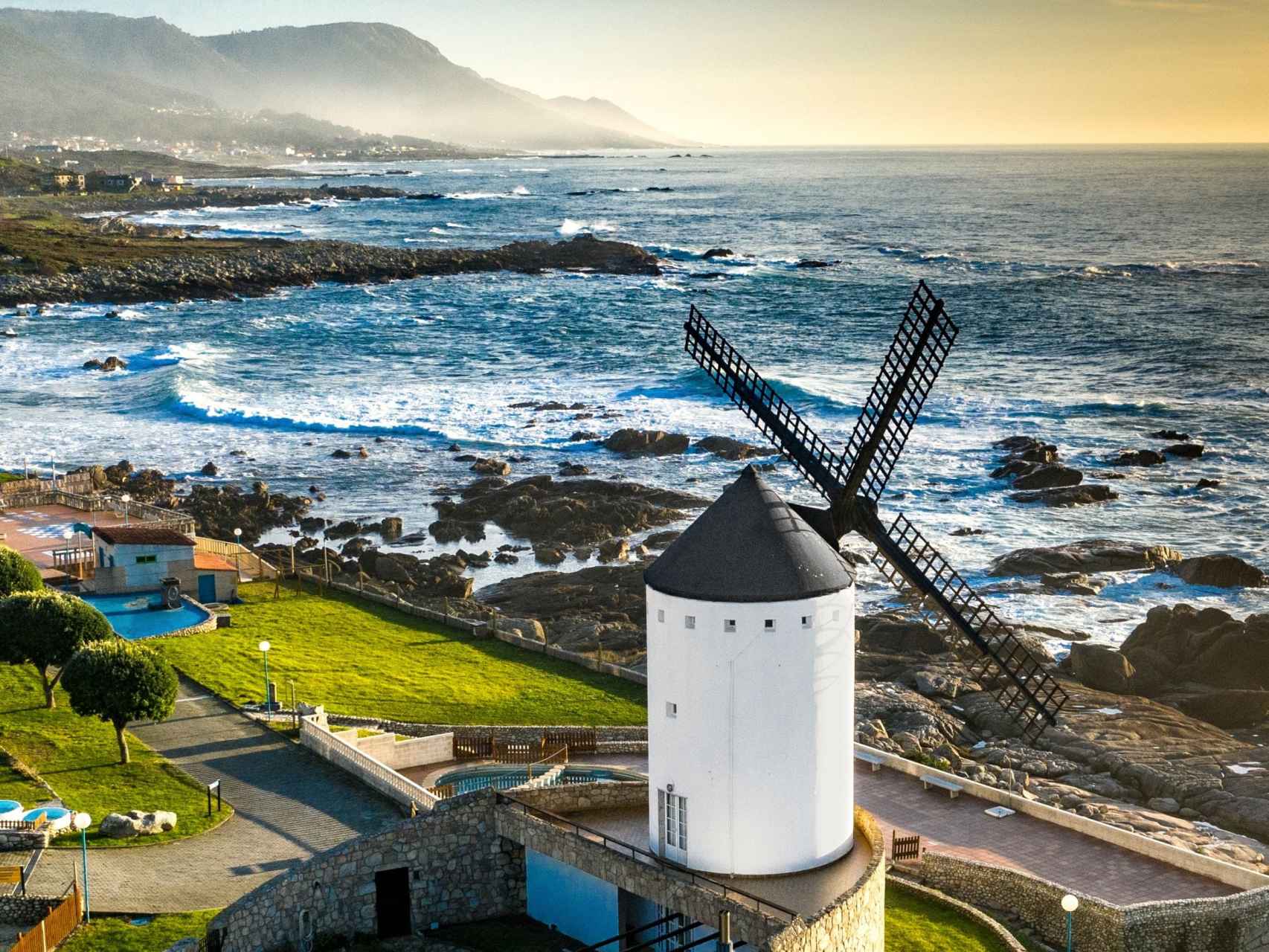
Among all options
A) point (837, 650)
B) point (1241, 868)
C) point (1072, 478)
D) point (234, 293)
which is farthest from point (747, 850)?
point (234, 293)

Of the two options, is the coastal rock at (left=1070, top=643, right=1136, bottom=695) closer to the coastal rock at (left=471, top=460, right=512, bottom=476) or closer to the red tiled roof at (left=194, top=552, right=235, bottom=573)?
the red tiled roof at (left=194, top=552, right=235, bottom=573)

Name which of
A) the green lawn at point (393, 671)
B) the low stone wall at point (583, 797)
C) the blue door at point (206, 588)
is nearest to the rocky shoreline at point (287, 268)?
the blue door at point (206, 588)

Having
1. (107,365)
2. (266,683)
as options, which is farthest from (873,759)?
(107,365)

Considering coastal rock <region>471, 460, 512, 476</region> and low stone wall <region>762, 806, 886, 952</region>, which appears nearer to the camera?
low stone wall <region>762, 806, 886, 952</region>

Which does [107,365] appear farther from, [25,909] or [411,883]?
[411,883]

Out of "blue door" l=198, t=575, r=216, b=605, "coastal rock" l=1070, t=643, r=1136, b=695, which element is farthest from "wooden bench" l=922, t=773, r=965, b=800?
"blue door" l=198, t=575, r=216, b=605
